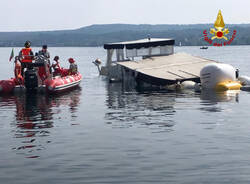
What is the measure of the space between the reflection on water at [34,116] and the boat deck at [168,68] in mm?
5787

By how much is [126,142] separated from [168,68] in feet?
81.7

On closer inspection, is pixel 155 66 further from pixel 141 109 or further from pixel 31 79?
pixel 141 109

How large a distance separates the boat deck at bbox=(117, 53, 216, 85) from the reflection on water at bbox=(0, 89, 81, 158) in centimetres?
579

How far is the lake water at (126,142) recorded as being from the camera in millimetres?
12812

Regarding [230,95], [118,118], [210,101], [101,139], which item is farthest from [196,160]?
[230,95]

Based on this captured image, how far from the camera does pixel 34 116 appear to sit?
24156mm

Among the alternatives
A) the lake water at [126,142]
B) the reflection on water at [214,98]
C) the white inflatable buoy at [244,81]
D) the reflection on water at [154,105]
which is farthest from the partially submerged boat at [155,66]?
the lake water at [126,142]

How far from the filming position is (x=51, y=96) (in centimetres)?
3341

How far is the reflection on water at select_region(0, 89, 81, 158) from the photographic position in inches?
657

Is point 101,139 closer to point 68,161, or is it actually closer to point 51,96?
point 68,161

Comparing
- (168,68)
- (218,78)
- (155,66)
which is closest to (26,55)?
(155,66)

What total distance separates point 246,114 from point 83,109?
845cm

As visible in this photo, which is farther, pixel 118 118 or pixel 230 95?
pixel 230 95

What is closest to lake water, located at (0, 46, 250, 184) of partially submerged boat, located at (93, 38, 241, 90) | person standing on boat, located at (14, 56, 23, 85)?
person standing on boat, located at (14, 56, 23, 85)
